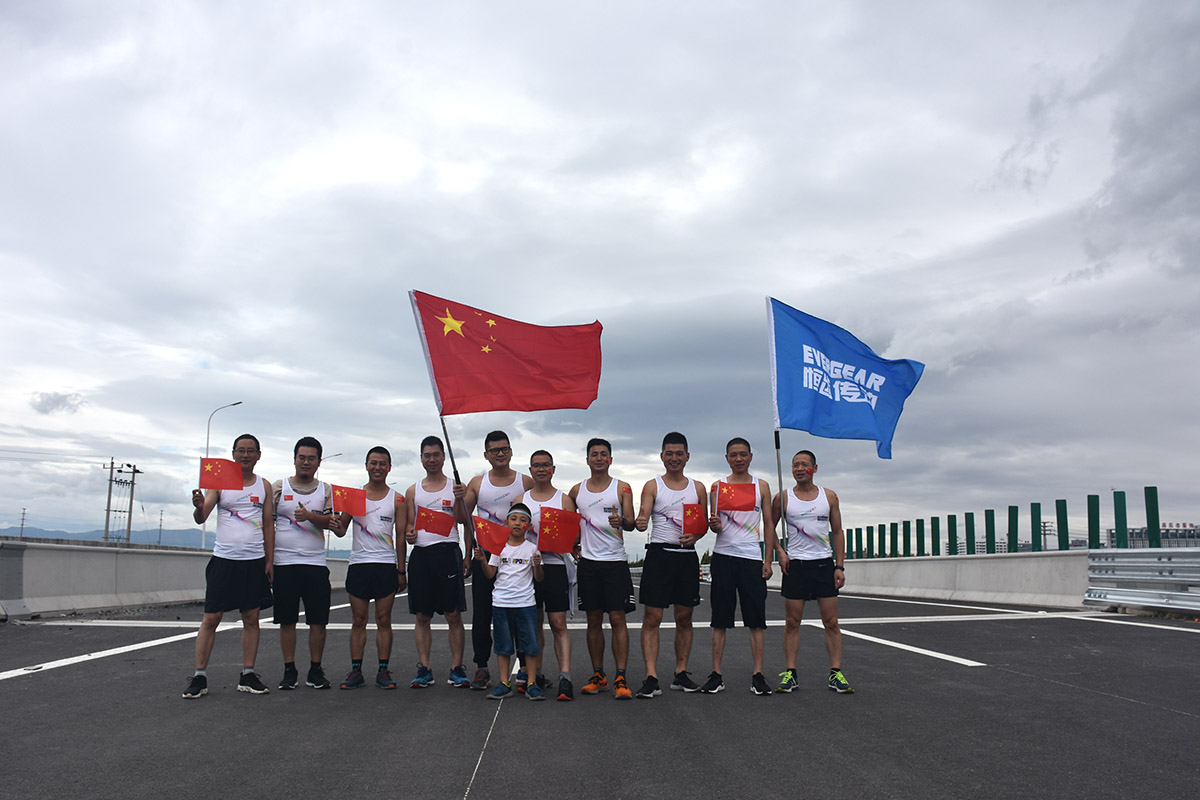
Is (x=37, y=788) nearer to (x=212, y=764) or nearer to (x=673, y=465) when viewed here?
(x=212, y=764)

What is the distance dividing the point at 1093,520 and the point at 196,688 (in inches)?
610

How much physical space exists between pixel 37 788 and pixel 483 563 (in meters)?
3.31

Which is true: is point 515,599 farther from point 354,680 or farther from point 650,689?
point 354,680

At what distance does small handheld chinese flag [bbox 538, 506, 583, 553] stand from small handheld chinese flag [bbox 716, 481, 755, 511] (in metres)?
1.21

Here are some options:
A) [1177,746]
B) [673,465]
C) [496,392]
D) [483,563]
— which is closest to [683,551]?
[673,465]

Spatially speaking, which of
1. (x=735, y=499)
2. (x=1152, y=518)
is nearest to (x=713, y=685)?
(x=735, y=499)

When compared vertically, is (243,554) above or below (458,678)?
above

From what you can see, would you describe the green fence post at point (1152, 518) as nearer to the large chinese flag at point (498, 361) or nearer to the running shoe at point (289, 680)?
the large chinese flag at point (498, 361)

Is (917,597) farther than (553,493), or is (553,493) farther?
(917,597)

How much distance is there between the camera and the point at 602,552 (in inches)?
→ 276

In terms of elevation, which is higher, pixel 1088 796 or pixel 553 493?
pixel 553 493

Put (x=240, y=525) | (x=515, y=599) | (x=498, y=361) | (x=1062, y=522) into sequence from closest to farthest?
(x=515, y=599) → (x=240, y=525) → (x=498, y=361) → (x=1062, y=522)

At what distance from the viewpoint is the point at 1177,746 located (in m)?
4.97

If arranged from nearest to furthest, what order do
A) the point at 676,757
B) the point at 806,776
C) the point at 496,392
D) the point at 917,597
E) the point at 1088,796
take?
1. the point at 1088,796
2. the point at 806,776
3. the point at 676,757
4. the point at 496,392
5. the point at 917,597
